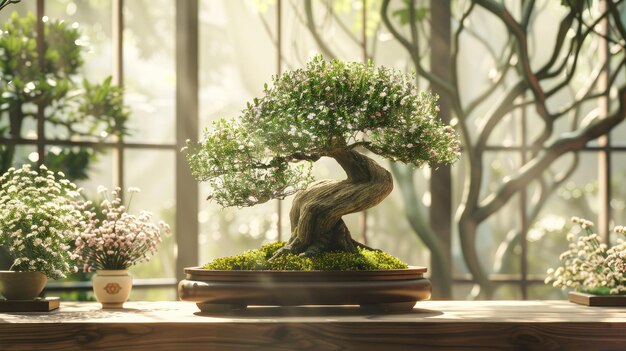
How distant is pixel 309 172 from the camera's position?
3.29 meters

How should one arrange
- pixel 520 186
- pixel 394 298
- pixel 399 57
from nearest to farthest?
pixel 394 298 < pixel 520 186 < pixel 399 57

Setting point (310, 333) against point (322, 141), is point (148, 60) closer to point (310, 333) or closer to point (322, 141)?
point (322, 141)

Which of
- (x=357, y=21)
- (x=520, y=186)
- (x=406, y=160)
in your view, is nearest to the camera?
(x=406, y=160)

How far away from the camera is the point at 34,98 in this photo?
A: 213 inches

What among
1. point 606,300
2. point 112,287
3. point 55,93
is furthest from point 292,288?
point 55,93

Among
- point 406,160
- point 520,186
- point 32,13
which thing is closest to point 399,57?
point 520,186

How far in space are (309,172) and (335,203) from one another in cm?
17

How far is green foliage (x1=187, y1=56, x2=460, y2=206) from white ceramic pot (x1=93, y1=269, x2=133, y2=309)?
564 mm

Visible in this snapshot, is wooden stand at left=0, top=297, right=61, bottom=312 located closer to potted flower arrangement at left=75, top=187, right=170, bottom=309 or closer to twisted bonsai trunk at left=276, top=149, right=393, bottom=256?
potted flower arrangement at left=75, top=187, right=170, bottom=309

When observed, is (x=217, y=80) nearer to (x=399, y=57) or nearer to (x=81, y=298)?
(x=399, y=57)

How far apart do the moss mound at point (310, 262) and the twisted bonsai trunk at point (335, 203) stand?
0.25 feet

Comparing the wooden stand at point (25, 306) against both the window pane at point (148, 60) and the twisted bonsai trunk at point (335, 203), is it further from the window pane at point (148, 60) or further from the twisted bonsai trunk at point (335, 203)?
the window pane at point (148, 60)

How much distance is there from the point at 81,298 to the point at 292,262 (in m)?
2.63

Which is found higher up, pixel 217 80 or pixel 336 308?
pixel 217 80
